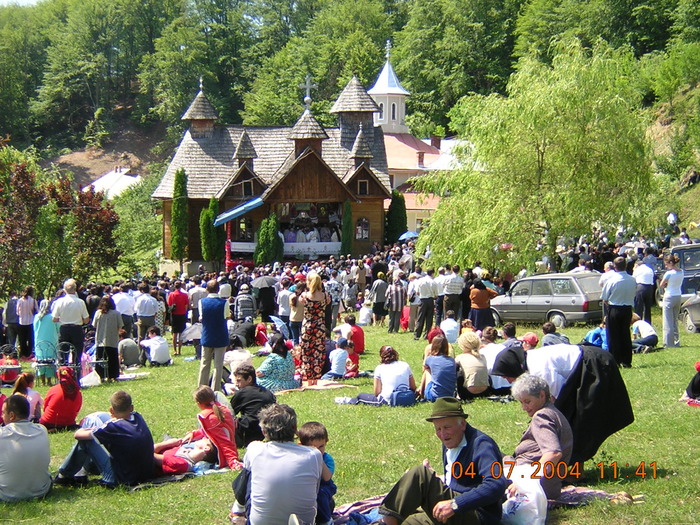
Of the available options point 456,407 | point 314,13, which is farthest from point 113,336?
point 314,13

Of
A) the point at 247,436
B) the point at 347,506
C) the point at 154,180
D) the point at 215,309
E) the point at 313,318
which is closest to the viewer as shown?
the point at 347,506

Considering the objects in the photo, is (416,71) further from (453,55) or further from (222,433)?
(222,433)

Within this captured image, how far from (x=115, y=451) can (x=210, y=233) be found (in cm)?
3752

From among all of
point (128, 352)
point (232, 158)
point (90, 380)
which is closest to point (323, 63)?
point (232, 158)

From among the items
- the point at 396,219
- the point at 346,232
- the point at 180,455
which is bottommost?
the point at 180,455

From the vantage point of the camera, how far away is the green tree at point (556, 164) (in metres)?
26.1

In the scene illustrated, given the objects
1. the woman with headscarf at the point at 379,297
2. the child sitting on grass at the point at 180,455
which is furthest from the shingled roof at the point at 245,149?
the child sitting on grass at the point at 180,455

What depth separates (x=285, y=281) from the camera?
23312 mm

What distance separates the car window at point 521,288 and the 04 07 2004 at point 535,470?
48.6 feet

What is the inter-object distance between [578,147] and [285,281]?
9.88 metres

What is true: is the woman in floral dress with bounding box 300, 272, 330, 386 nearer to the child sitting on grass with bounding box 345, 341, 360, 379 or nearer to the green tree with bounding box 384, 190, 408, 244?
the child sitting on grass with bounding box 345, 341, 360, 379

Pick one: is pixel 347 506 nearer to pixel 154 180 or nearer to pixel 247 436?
pixel 247 436

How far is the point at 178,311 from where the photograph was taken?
20.5 meters

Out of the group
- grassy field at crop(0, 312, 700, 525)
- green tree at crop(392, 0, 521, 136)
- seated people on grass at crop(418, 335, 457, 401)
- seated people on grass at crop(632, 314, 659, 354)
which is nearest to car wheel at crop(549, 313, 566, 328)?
seated people on grass at crop(632, 314, 659, 354)
